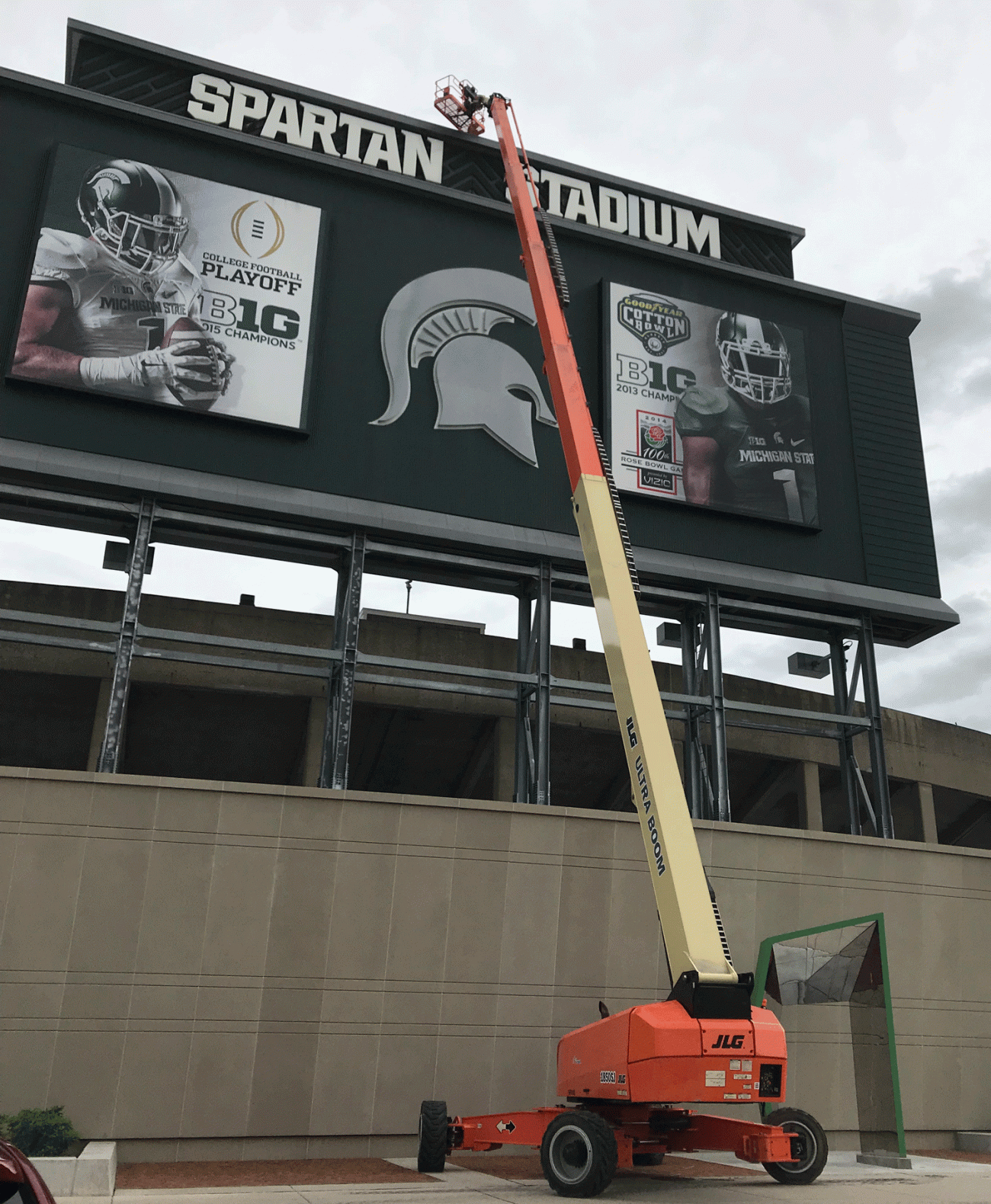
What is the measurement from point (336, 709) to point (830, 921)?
10.9 meters

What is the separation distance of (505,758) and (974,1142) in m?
15.0

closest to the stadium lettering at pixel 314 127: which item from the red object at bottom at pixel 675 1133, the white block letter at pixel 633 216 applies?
the white block letter at pixel 633 216

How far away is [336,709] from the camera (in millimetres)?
21297

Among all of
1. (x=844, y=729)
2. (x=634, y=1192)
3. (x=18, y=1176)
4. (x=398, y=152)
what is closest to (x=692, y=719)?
(x=844, y=729)

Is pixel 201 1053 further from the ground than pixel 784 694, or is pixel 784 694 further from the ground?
pixel 784 694

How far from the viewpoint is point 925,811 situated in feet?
124

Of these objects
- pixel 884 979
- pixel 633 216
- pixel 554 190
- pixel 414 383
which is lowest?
pixel 884 979

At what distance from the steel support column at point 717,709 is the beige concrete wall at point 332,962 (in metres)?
2.18

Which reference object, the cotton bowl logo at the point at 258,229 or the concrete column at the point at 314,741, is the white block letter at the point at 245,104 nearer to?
the cotton bowl logo at the point at 258,229

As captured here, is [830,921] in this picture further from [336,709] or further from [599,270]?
[599,270]

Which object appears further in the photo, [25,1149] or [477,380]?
[477,380]

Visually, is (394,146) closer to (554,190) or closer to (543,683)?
(554,190)

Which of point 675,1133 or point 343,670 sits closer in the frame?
point 675,1133

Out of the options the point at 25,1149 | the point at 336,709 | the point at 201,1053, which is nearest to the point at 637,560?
the point at 336,709
